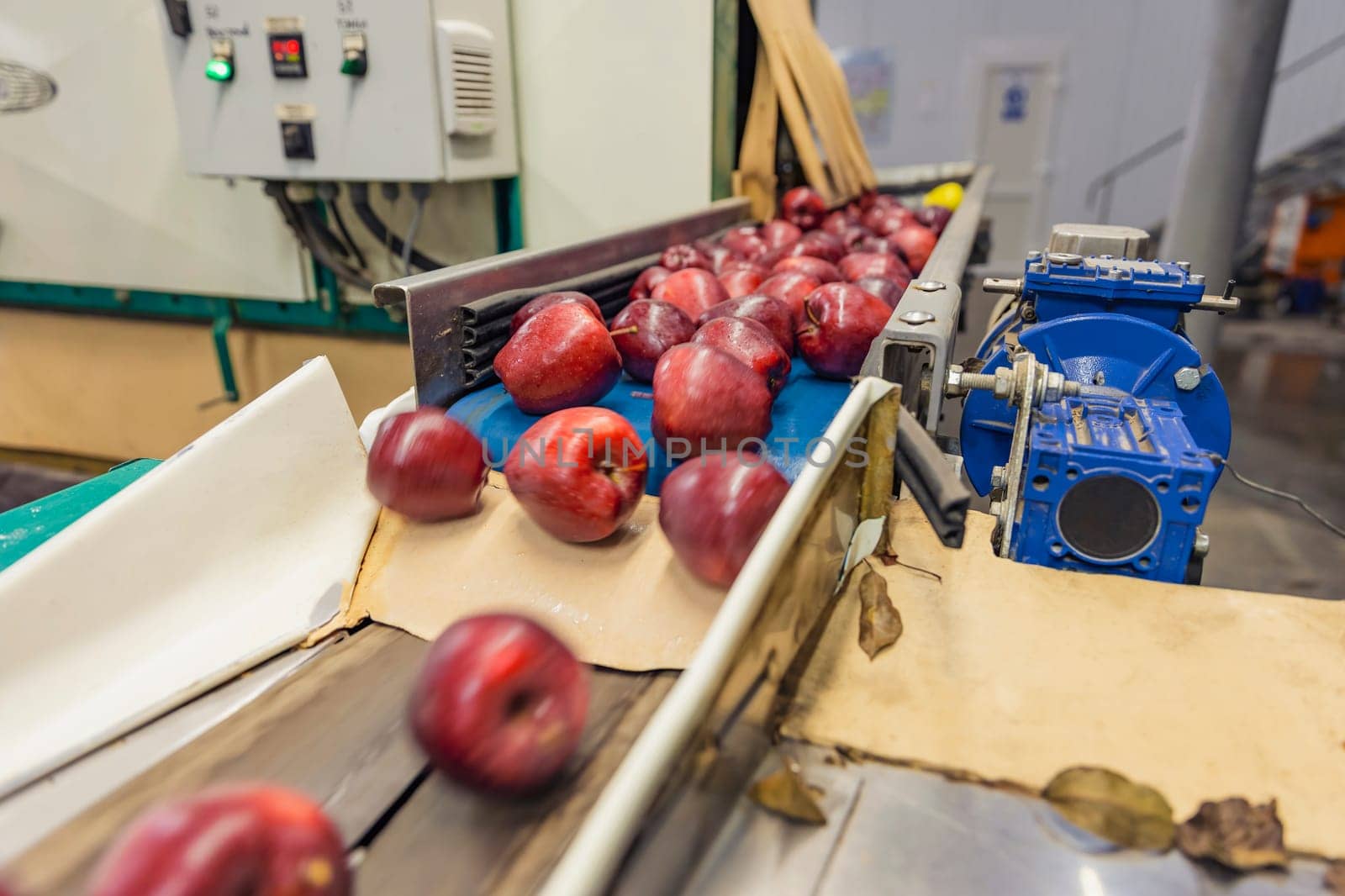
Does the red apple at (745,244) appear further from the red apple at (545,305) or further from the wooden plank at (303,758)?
the wooden plank at (303,758)

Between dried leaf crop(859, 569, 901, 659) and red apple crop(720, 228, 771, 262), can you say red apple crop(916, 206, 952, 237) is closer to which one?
red apple crop(720, 228, 771, 262)

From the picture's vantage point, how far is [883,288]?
1479 millimetres

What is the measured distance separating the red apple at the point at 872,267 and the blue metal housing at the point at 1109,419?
403 mm

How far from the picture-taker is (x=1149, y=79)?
Result: 7230mm

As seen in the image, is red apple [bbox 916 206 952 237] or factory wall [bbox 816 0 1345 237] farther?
factory wall [bbox 816 0 1345 237]

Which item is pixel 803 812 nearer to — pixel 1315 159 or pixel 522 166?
pixel 522 166

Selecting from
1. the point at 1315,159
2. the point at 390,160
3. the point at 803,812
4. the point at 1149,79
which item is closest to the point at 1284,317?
the point at 1315,159

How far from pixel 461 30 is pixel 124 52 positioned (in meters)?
1.25

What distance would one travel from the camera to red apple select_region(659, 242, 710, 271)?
5.68 feet

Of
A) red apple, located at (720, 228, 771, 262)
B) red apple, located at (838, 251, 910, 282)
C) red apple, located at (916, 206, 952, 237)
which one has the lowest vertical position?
red apple, located at (838, 251, 910, 282)

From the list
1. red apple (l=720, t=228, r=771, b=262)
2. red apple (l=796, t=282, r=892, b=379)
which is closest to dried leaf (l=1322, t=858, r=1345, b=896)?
red apple (l=796, t=282, r=892, b=379)

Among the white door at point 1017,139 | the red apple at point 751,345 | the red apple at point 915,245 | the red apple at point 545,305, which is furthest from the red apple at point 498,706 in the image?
the white door at point 1017,139

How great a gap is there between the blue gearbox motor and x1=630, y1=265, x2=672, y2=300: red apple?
64 cm

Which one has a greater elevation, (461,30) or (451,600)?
(461,30)
